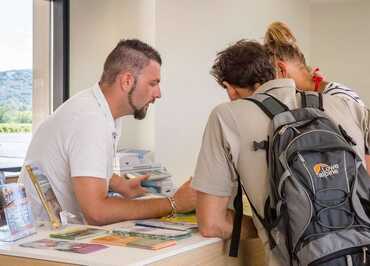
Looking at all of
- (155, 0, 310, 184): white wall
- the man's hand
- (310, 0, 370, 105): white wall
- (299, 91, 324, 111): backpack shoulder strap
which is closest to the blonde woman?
(299, 91, 324, 111): backpack shoulder strap

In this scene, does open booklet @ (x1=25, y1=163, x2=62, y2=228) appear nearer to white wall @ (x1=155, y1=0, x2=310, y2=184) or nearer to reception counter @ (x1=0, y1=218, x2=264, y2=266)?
reception counter @ (x1=0, y1=218, x2=264, y2=266)

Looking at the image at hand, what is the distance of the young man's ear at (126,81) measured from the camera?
7.29 ft

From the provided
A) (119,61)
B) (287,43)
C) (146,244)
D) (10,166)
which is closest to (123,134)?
(10,166)

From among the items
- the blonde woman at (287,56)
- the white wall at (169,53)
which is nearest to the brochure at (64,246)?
the blonde woman at (287,56)

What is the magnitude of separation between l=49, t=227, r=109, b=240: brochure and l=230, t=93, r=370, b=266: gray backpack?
0.53 meters

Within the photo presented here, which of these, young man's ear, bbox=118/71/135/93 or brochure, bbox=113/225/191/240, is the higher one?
young man's ear, bbox=118/71/135/93

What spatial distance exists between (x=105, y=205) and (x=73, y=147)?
0.25m

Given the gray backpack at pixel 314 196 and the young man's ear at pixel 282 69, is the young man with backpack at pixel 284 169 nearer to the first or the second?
the gray backpack at pixel 314 196

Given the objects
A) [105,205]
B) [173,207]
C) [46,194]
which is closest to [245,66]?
[173,207]

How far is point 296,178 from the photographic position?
1452mm

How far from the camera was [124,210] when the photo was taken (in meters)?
1.91

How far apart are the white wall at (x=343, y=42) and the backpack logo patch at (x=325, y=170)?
4203 mm

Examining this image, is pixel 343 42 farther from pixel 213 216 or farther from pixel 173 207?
pixel 213 216

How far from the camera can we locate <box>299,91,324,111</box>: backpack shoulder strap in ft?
5.46
